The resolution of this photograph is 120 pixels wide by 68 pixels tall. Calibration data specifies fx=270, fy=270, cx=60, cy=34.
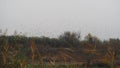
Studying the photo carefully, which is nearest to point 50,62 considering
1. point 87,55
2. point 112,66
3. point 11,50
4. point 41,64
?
point 41,64

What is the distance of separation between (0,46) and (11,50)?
154mm

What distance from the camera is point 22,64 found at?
89.8 inches

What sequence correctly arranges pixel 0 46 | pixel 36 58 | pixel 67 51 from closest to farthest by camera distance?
pixel 67 51 < pixel 36 58 < pixel 0 46

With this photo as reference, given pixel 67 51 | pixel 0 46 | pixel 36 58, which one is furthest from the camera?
pixel 0 46

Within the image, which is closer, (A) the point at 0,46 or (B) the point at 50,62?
(B) the point at 50,62

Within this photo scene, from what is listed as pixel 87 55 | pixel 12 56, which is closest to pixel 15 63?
pixel 12 56

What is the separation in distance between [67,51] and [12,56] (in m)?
0.75

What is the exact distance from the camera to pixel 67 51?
7.07 feet

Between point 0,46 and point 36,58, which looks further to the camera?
point 0,46

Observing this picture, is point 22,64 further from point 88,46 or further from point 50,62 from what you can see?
point 88,46

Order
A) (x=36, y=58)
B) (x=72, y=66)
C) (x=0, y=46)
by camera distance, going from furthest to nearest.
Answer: (x=0, y=46) → (x=36, y=58) → (x=72, y=66)

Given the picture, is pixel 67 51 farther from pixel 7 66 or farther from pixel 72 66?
pixel 7 66

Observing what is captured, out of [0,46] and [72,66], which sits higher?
[0,46]

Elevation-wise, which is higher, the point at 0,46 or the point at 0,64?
the point at 0,46
